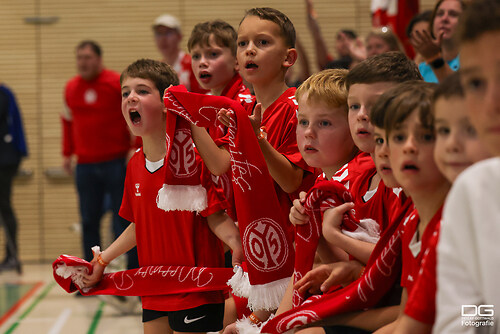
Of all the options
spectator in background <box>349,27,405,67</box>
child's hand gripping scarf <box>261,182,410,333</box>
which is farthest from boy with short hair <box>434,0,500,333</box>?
spectator in background <box>349,27,405,67</box>

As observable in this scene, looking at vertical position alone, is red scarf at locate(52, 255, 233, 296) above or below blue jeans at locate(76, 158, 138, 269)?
above

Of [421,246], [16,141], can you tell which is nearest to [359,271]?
[421,246]

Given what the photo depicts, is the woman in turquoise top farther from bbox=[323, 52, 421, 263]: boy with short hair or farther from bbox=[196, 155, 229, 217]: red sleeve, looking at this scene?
bbox=[323, 52, 421, 263]: boy with short hair

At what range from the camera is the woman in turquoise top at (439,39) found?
3855 millimetres

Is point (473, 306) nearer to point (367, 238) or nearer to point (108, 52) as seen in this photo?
point (367, 238)

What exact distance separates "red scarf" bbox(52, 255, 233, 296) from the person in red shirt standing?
11.0 ft

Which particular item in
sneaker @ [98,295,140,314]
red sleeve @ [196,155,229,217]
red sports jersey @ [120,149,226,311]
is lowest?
sneaker @ [98,295,140,314]

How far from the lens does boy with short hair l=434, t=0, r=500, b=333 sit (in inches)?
46.9

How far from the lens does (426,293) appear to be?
4.90ft

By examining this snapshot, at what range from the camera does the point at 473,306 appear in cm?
128

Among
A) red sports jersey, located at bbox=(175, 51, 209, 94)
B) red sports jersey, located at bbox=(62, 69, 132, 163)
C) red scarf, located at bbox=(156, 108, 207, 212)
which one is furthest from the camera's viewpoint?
red sports jersey, located at bbox=(62, 69, 132, 163)

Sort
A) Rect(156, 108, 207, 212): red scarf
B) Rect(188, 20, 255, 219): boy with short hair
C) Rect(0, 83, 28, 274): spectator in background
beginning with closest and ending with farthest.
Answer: Rect(156, 108, 207, 212): red scarf < Rect(188, 20, 255, 219): boy with short hair < Rect(0, 83, 28, 274): spectator in background

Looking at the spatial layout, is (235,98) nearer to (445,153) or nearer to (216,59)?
(216,59)

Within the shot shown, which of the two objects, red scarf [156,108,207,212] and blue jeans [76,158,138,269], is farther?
blue jeans [76,158,138,269]
